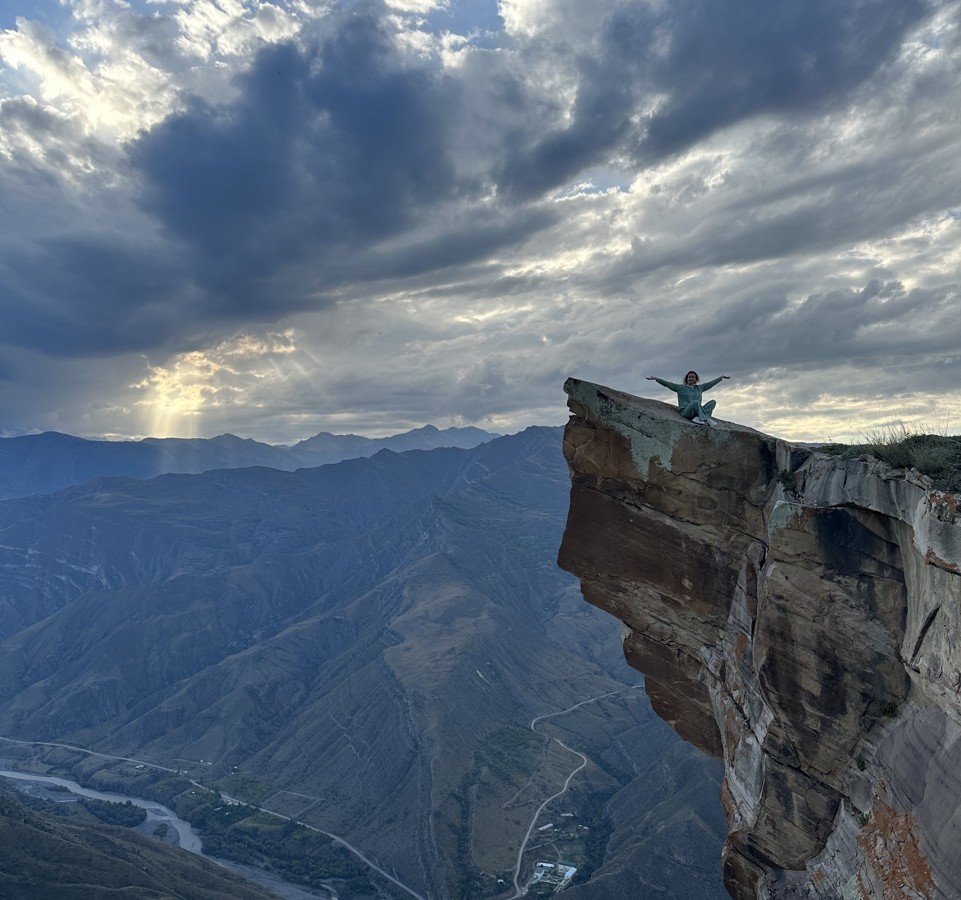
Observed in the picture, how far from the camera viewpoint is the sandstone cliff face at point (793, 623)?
17.2 meters

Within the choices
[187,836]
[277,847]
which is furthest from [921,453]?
[187,836]

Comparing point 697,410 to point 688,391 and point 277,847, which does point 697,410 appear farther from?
point 277,847

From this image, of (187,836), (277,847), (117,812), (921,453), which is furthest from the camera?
(117,812)

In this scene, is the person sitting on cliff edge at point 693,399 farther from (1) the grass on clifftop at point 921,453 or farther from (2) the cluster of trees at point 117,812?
(2) the cluster of trees at point 117,812

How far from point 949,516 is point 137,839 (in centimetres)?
13010

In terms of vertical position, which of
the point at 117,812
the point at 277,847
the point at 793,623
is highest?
the point at 793,623

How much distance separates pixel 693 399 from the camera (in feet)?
84.0

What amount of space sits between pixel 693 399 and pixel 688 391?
0.35 m

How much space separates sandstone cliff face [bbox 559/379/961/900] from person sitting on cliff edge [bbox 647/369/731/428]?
92 cm

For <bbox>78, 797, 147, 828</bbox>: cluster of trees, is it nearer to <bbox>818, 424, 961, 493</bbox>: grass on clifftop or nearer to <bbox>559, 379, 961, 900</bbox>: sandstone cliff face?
<bbox>559, 379, 961, 900</bbox>: sandstone cliff face

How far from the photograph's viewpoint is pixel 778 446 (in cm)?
2328

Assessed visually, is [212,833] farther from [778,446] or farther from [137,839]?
[778,446]

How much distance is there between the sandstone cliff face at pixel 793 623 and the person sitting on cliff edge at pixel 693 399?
0.92 m

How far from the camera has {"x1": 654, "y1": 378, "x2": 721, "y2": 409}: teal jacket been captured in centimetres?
2556
